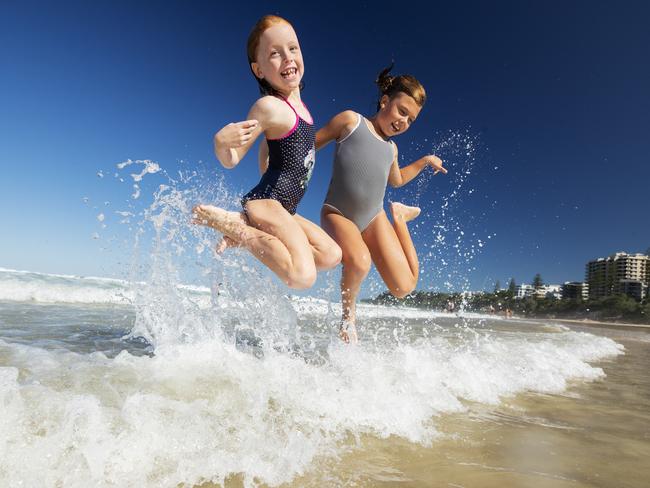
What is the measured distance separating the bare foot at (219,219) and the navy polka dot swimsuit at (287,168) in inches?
9.9

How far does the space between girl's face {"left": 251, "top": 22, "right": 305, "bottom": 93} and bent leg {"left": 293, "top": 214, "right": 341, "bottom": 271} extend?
1041 mm

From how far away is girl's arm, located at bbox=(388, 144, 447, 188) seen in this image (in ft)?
15.7

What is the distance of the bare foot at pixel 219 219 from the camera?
130 inches

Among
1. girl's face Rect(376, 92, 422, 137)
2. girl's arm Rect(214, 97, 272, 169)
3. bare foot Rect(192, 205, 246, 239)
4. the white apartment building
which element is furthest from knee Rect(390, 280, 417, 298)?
the white apartment building

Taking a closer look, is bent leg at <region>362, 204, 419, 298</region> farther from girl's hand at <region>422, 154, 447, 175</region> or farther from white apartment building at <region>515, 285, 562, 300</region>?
white apartment building at <region>515, 285, 562, 300</region>

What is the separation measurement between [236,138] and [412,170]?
8.02ft

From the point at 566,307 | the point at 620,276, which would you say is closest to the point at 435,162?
the point at 566,307

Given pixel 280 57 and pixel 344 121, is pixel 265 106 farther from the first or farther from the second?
pixel 344 121

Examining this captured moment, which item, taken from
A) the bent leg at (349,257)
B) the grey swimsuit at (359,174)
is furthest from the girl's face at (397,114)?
the bent leg at (349,257)

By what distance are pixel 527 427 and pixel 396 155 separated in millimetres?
2788

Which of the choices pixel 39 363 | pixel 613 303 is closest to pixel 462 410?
pixel 39 363

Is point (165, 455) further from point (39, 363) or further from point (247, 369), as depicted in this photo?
point (39, 363)

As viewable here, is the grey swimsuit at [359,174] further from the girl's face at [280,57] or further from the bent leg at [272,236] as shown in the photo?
the bent leg at [272,236]

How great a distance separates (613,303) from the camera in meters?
66.9
